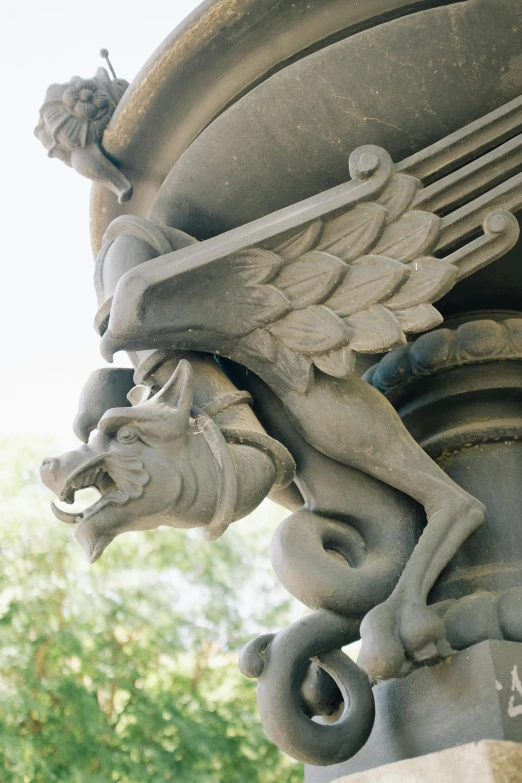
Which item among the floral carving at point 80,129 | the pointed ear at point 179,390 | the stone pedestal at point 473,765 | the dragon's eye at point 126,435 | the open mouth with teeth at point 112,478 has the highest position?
the floral carving at point 80,129

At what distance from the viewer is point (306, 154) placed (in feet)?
5.59

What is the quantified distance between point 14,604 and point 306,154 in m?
5.44

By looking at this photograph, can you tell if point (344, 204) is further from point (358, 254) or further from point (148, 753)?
point (148, 753)

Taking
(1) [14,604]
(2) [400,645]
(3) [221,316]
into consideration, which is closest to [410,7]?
(3) [221,316]

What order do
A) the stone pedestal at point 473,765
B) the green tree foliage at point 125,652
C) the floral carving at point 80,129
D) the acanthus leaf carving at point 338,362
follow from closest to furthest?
1. the stone pedestal at point 473,765
2. the acanthus leaf carving at point 338,362
3. the floral carving at point 80,129
4. the green tree foliage at point 125,652

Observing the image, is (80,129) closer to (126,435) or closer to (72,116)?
(72,116)

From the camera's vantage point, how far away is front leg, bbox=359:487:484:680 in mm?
1336

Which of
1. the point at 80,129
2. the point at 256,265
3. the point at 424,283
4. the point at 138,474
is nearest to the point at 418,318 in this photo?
the point at 424,283

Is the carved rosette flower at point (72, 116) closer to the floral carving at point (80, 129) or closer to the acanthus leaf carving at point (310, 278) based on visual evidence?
the floral carving at point (80, 129)

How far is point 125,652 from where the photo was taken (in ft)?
22.1

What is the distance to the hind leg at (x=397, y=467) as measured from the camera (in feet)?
4.74

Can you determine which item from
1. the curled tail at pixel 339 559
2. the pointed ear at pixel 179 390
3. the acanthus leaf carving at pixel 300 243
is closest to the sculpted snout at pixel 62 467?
the pointed ear at pixel 179 390

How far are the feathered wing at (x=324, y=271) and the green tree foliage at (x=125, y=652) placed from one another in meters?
4.60

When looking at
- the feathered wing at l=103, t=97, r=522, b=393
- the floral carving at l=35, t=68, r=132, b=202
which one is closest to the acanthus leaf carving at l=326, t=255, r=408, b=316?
the feathered wing at l=103, t=97, r=522, b=393
